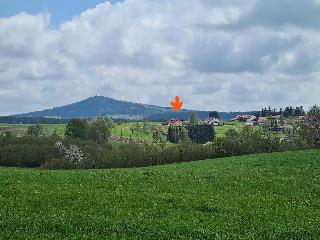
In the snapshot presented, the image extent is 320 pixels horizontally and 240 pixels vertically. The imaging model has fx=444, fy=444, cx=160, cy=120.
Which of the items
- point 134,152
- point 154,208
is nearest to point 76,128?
point 134,152

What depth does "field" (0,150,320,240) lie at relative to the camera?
16688 mm

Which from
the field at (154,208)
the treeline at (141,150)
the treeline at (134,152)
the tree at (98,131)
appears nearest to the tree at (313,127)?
the treeline at (141,150)

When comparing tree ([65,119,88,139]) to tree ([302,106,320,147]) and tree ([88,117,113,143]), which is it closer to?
tree ([88,117,113,143])

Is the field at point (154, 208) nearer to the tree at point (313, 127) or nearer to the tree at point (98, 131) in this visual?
the tree at point (313, 127)

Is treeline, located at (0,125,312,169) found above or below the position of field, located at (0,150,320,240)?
below

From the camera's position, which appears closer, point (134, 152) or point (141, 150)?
point (134, 152)

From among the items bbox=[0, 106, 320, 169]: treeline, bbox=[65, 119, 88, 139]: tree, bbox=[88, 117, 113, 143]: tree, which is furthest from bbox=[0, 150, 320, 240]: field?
bbox=[88, 117, 113, 143]: tree

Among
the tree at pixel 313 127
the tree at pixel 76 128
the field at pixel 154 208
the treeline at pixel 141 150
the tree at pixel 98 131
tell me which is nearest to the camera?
the field at pixel 154 208

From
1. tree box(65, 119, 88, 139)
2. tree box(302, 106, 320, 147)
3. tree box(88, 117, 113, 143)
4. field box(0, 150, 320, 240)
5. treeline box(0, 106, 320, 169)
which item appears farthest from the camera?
tree box(88, 117, 113, 143)

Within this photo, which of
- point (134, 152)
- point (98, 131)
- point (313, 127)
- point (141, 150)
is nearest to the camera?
point (134, 152)

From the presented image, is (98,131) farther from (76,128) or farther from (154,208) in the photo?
(154,208)

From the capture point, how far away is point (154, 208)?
21.0 meters

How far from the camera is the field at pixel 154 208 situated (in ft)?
54.7

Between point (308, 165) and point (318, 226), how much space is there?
28519 millimetres
